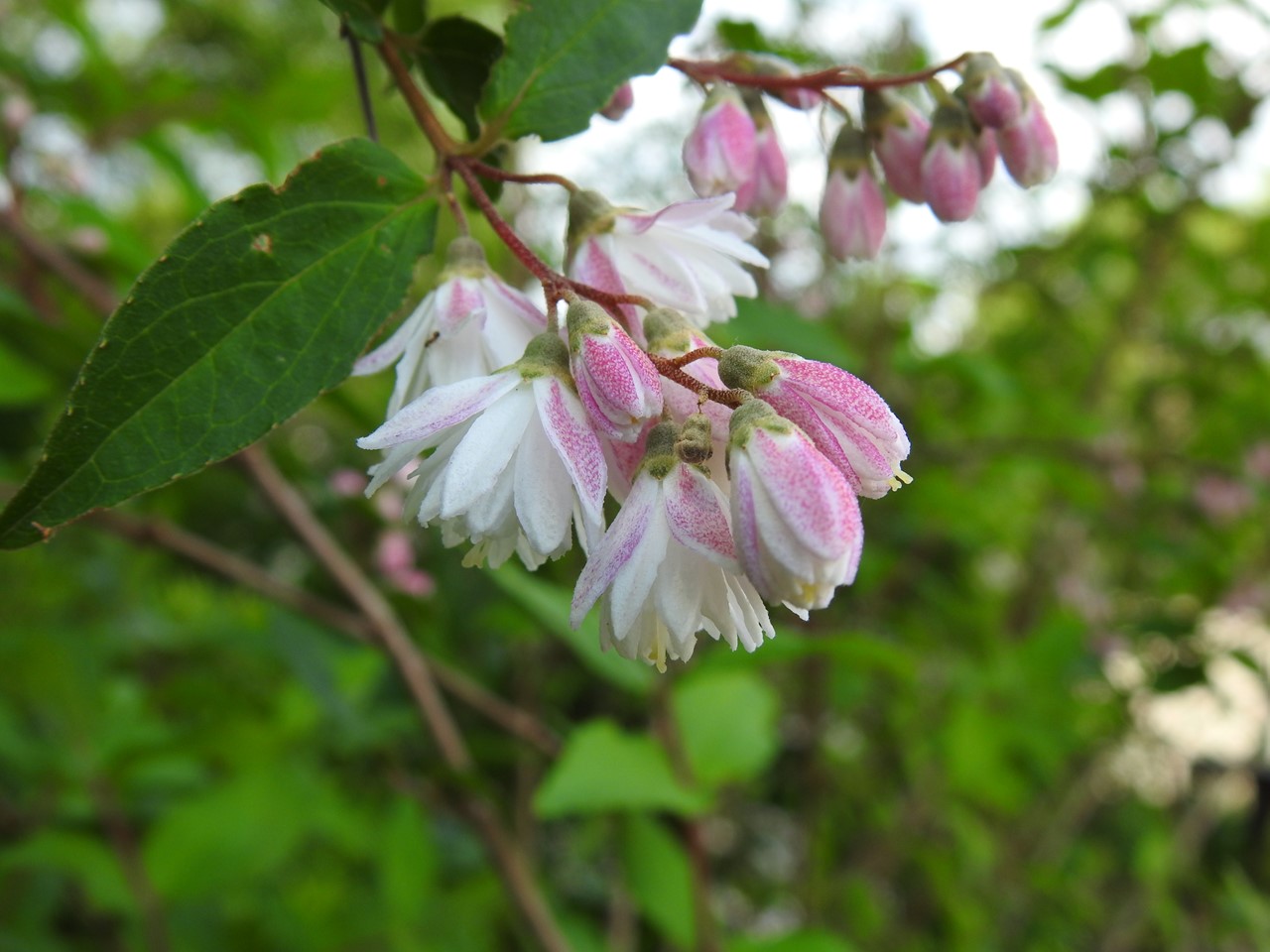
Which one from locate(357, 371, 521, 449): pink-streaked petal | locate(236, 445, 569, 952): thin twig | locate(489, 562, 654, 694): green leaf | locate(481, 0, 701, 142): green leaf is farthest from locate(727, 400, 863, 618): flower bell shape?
locate(236, 445, 569, 952): thin twig

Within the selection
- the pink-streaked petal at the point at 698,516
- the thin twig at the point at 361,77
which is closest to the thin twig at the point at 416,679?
the thin twig at the point at 361,77

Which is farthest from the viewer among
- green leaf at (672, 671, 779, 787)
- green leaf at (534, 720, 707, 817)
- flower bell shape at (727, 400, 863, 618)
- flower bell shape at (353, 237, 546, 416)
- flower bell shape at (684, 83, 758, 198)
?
green leaf at (672, 671, 779, 787)

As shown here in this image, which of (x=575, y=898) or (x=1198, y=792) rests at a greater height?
(x=575, y=898)

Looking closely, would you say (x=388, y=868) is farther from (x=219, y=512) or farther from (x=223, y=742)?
(x=219, y=512)

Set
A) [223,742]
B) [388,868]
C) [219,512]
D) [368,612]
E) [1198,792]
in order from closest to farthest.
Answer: [368,612]
[388,868]
[223,742]
[219,512]
[1198,792]

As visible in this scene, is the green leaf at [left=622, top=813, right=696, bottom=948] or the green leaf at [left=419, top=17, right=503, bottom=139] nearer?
the green leaf at [left=419, top=17, right=503, bottom=139]

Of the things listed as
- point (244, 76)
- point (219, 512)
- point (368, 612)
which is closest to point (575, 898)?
point (219, 512)

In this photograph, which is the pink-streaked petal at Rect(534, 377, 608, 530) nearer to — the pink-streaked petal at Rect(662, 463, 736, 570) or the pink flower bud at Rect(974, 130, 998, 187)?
the pink-streaked petal at Rect(662, 463, 736, 570)
